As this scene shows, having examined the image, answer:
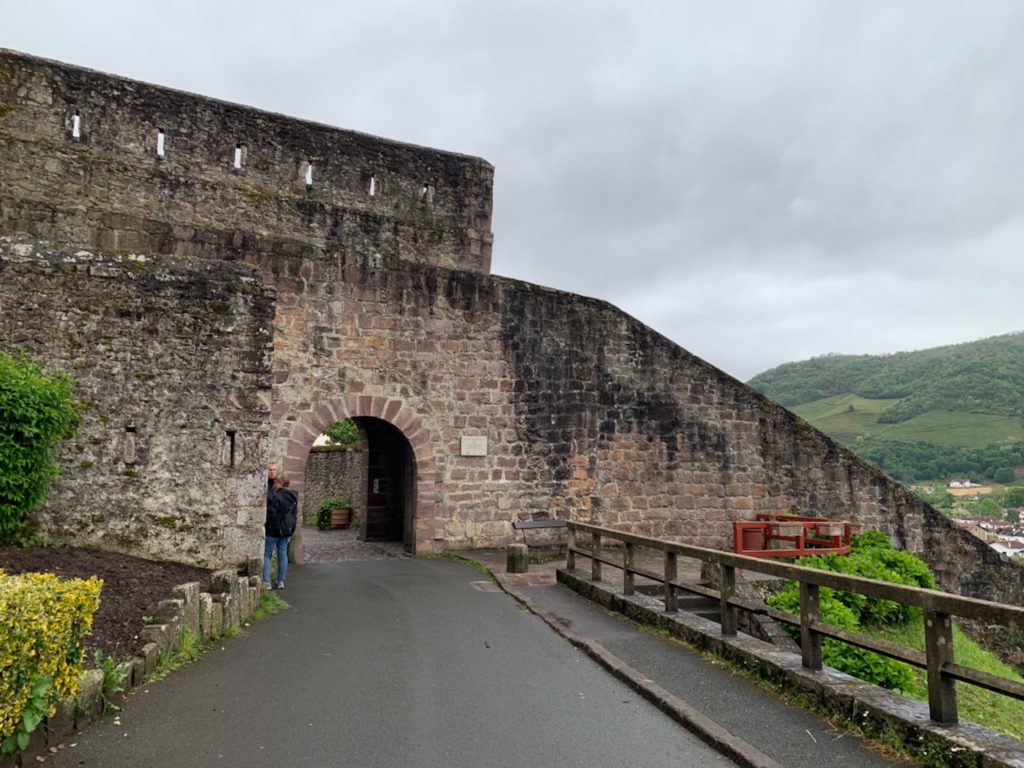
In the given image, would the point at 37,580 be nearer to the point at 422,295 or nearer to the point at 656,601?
the point at 656,601

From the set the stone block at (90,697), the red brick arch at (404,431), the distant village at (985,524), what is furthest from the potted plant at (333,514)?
the stone block at (90,697)

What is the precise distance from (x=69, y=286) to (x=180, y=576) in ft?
11.6

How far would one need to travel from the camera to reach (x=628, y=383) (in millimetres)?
13688

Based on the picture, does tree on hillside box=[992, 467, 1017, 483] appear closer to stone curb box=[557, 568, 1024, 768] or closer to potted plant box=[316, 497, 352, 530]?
potted plant box=[316, 497, 352, 530]

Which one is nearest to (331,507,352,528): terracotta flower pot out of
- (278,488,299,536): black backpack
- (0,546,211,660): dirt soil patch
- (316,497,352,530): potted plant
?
(316,497,352,530): potted plant

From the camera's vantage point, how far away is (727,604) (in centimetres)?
614

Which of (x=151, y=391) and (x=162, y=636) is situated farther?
(x=151, y=391)

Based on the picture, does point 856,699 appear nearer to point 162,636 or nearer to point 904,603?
point 904,603

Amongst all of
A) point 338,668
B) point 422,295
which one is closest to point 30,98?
point 422,295

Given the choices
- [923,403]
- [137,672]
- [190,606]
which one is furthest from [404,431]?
[923,403]

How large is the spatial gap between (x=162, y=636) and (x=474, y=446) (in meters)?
7.43

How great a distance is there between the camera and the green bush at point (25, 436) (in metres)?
6.83

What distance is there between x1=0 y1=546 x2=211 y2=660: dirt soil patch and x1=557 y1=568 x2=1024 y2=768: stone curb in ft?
12.7

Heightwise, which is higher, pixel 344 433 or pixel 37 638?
pixel 344 433
